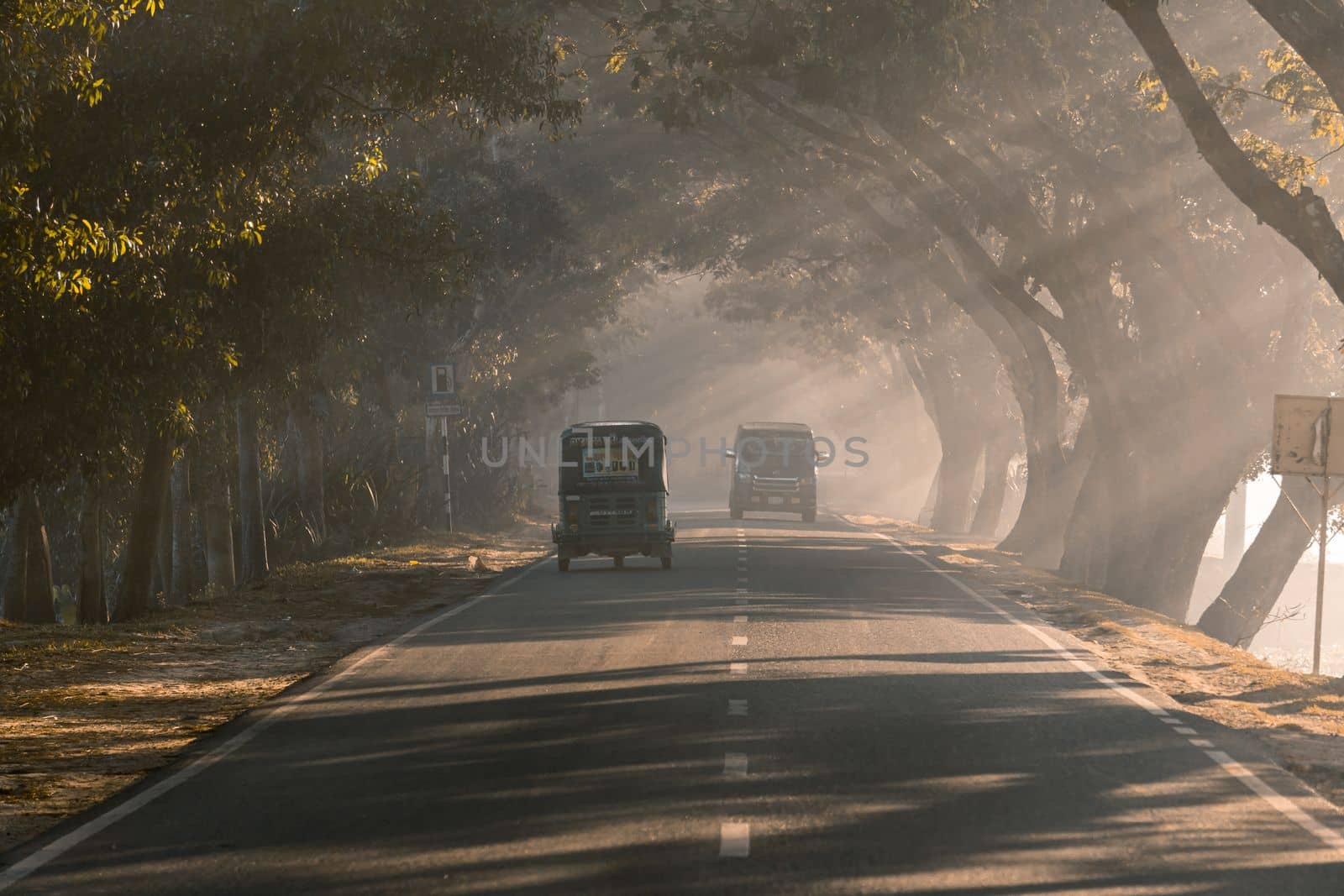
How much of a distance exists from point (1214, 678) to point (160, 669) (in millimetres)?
9366

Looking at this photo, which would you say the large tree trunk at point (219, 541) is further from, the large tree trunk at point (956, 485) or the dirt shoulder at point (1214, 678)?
the large tree trunk at point (956, 485)

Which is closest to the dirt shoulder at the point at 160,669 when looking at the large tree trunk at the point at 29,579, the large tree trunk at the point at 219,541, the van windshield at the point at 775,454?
the large tree trunk at the point at 219,541

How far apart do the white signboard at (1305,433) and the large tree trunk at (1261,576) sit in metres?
13.6

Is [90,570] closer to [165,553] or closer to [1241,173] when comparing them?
[165,553]

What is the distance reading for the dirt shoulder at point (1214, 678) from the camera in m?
12.0

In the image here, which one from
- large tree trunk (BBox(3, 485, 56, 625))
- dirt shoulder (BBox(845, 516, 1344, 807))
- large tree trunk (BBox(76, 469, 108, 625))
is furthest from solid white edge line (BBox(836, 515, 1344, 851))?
large tree trunk (BBox(3, 485, 56, 625))

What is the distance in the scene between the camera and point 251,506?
28.7 meters

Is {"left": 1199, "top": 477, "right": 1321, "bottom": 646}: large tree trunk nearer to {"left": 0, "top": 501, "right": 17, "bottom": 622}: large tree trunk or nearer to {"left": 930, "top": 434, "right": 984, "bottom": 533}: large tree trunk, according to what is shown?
{"left": 0, "top": 501, "right": 17, "bottom": 622}: large tree trunk

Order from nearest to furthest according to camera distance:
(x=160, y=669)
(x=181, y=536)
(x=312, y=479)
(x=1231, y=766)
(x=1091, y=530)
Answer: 1. (x=1231, y=766)
2. (x=160, y=669)
3. (x=181, y=536)
4. (x=312, y=479)
5. (x=1091, y=530)

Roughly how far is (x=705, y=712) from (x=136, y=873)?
5250mm

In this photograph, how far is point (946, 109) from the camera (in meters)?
29.1

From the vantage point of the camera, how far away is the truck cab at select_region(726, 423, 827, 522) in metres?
47.6

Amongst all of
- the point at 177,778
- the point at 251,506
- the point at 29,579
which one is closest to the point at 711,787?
the point at 177,778

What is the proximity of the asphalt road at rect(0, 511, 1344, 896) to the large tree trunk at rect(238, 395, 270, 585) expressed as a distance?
11944 mm
